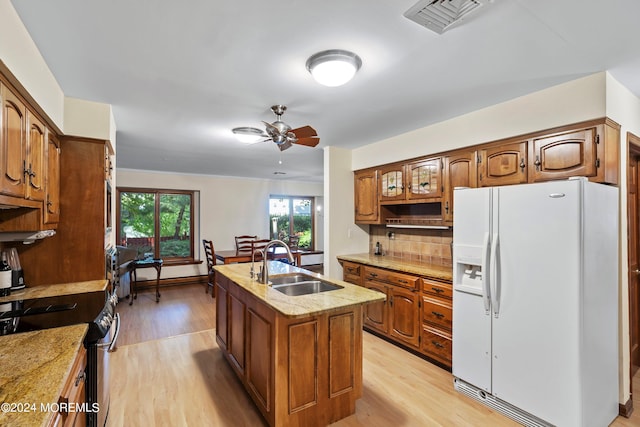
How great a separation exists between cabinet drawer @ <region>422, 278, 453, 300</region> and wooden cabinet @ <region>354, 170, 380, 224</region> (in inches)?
49.2

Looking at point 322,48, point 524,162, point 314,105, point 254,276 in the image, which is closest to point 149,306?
point 254,276

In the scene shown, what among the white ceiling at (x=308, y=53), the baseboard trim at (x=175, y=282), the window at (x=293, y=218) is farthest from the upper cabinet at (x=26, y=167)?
the window at (x=293, y=218)

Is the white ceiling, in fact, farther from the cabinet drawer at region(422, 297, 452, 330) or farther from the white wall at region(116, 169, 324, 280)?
the white wall at region(116, 169, 324, 280)

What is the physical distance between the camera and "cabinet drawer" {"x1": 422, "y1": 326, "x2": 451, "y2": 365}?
2.81m

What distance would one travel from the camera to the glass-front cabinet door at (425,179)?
10.7 ft

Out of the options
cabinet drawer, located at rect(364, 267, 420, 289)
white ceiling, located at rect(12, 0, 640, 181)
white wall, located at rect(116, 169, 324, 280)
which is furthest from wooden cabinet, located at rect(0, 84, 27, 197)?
white wall, located at rect(116, 169, 324, 280)

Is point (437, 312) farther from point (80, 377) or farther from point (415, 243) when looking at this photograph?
point (80, 377)

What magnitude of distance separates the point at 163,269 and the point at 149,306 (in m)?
1.46

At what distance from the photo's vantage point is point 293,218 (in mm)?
8219

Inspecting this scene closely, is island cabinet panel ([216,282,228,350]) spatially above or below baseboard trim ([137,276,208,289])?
above

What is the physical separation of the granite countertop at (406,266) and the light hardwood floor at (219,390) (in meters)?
0.87

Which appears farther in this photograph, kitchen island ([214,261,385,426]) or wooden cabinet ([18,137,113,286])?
wooden cabinet ([18,137,113,286])

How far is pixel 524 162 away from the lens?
254 cm

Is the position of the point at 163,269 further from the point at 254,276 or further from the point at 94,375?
the point at 94,375
